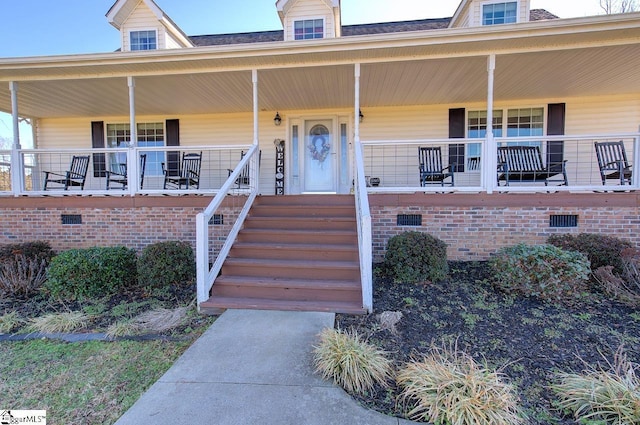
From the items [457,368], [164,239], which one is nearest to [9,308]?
[164,239]

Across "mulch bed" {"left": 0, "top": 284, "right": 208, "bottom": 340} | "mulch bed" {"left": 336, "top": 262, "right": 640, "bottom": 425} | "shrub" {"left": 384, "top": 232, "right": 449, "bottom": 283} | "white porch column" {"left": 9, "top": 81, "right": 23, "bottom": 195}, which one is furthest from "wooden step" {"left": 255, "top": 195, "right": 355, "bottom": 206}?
"white porch column" {"left": 9, "top": 81, "right": 23, "bottom": 195}

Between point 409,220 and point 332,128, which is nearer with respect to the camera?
point 409,220

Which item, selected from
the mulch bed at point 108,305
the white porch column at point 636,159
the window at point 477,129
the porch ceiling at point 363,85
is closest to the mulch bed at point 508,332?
the mulch bed at point 108,305

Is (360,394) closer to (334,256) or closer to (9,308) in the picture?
(334,256)

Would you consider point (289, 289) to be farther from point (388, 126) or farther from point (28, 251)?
point (388, 126)

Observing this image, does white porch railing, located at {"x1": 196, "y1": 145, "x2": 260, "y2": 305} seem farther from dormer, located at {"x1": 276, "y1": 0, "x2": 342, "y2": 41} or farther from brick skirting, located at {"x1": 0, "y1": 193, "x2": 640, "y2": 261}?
dormer, located at {"x1": 276, "y1": 0, "x2": 342, "y2": 41}

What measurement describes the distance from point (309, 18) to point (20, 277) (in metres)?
7.41

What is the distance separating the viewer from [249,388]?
2.41 m

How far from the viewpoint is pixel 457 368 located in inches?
95.7

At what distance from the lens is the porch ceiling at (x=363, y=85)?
5.59 m

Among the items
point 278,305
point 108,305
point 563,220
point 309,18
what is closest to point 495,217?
point 563,220

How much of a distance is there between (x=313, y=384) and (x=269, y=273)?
2070 millimetres

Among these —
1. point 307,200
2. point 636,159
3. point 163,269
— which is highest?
point 636,159

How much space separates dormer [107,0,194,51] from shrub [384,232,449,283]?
7559mm
